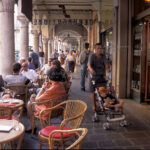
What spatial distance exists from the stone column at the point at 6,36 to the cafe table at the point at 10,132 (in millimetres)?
3875

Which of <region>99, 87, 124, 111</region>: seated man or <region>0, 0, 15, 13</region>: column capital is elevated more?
<region>0, 0, 15, 13</region>: column capital

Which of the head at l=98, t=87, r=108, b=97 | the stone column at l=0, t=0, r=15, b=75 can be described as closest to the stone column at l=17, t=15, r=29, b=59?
the stone column at l=0, t=0, r=15, b=75

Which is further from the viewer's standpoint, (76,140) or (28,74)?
(28,74)

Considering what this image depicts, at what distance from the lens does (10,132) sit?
→ 2.50m

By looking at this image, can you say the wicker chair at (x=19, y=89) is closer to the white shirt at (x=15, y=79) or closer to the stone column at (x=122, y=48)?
the white shirt at (x=15, y=79)

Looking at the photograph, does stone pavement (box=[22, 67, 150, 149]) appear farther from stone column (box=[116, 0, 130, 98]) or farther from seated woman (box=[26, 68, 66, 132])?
stone column (box=[116, 0, 130, 98])

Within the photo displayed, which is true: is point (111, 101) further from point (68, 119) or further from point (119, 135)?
point (68, 119)

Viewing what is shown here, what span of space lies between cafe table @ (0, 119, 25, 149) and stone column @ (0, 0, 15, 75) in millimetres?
3875

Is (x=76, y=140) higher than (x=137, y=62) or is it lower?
lower

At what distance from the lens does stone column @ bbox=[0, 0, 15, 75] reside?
6.35 metres

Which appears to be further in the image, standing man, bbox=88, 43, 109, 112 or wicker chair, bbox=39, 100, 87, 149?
standing man, bbox=88, 43, 109, 112

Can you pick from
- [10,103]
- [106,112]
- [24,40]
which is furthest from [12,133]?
[24,40]

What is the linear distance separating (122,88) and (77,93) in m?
1.92

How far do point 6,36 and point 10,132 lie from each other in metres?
4.36
